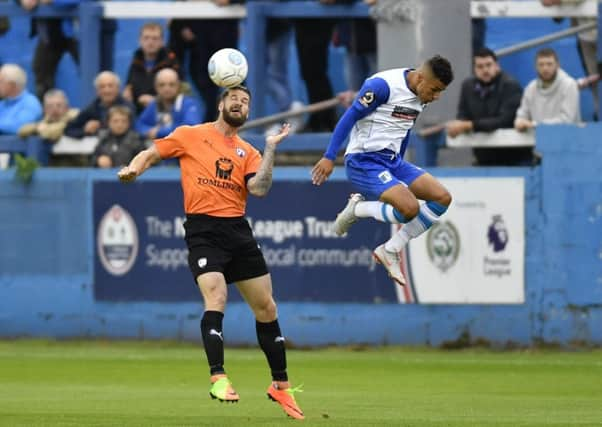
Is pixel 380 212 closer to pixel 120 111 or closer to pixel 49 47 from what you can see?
pixel 120 111

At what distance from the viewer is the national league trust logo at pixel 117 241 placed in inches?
748

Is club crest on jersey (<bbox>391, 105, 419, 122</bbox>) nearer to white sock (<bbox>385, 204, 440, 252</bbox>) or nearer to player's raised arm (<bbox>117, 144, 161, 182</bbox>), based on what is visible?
white sock (<bbox>385, 204, 440, 252</bbox>)

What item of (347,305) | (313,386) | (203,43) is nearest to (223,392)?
(313,386)

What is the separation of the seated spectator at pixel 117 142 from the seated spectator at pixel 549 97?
4422 millimetres

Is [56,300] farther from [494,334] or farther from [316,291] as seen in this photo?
[494,334]

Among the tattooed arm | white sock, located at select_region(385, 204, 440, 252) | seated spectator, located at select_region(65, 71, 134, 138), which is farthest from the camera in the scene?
seated spectator, located at select_region(65, 71, 134, 138)

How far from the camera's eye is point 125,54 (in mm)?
23203

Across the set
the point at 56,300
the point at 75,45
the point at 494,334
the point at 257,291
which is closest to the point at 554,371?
the point at 494,334

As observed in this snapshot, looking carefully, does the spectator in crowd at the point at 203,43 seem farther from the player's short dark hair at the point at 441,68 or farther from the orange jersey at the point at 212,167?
the orange jersey at the point at 212,167

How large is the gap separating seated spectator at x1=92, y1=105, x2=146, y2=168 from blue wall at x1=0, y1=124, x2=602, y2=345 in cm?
24

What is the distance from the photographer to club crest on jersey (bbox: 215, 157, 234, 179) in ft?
39.0

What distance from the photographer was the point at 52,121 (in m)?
19.8


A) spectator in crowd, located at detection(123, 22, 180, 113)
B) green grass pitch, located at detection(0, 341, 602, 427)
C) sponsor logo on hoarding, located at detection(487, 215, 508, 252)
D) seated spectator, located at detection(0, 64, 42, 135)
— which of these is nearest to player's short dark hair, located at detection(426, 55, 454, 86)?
green grass pitch, located at detection(0, 341, 602, 427)

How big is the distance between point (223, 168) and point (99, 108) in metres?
8.06
